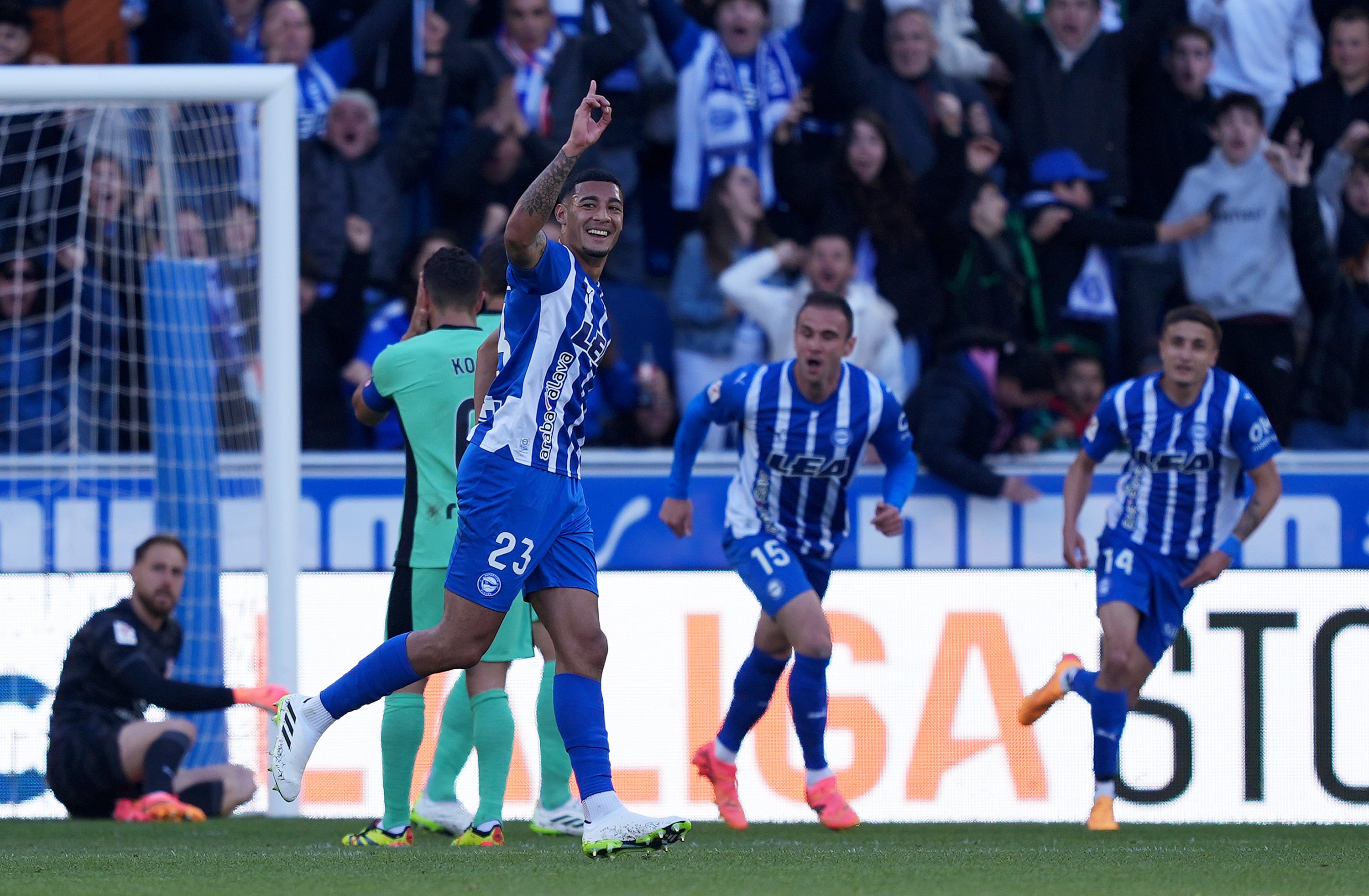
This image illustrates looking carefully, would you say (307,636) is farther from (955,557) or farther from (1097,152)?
(1097,152)

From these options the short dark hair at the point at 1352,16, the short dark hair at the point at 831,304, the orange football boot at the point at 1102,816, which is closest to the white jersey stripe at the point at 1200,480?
the orange football boot at the point at 1102,816

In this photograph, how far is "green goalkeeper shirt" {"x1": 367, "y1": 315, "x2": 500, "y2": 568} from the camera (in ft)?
18.6

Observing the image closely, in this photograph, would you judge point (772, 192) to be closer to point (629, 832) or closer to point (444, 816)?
point (444, 816)

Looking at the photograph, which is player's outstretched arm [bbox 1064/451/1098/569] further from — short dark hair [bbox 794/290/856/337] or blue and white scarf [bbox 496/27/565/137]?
blue and white scarf [bbox 496/27/565/137]

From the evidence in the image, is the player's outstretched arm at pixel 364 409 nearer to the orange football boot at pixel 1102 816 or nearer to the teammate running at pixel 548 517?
the teammate running at pixel 548 517

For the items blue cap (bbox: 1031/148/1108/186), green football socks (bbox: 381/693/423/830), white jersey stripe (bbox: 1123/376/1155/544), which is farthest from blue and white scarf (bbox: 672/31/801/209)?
green football socks (bbox: 381/693/423/830)

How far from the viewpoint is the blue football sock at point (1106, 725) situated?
22.5 feet

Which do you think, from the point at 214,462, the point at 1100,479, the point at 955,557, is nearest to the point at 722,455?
the point at 955,557

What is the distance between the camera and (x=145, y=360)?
8.81 m

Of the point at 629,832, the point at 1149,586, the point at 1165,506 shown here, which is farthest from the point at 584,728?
the point at 1165,506

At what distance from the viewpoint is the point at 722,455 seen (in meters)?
8.49

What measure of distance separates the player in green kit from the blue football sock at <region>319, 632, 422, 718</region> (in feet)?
2.86

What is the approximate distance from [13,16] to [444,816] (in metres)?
5.14

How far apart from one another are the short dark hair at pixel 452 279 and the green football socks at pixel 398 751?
50.1 inches
